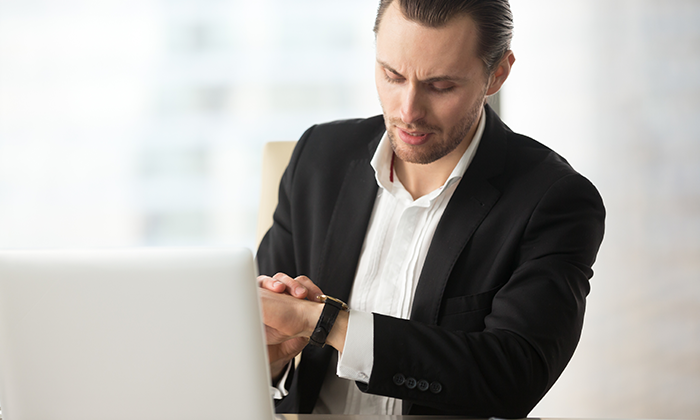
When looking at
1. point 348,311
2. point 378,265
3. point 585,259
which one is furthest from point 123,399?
point 585,259

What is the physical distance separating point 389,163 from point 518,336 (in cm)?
50

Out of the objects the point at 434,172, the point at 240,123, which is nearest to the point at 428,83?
the point at 434,172

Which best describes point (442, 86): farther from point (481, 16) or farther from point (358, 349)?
point (358, 349)

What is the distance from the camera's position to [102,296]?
64 centimetres

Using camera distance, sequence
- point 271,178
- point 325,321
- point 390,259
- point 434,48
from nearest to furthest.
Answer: point 325,321, point 434,48, point 390,259, point 271,178

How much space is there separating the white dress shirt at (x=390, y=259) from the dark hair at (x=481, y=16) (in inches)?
6.9

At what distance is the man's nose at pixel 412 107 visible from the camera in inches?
46.2

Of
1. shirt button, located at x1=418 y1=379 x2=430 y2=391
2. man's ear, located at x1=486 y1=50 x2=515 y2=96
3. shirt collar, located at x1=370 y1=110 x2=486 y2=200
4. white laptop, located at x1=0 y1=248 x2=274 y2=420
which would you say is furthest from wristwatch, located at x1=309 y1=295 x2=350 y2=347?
man's ear, located at x1=486 y1=50 x2=515 y2=96

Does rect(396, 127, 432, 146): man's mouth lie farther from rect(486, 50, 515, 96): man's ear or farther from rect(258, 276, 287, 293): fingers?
rect(258, 276, 287, 293): fingers

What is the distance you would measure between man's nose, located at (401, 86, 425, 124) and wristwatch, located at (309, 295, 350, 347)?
431mm

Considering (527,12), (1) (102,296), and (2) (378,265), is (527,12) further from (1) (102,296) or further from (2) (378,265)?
(1) (102,296)

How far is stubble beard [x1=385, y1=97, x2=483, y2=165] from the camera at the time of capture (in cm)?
123

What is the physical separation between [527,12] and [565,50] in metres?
0.24

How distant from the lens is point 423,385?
3.21 ft
